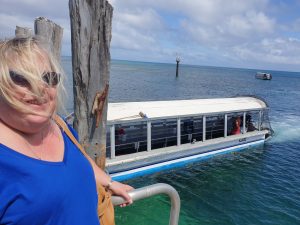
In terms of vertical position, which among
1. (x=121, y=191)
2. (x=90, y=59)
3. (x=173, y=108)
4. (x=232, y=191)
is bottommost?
(x=232, y=191)

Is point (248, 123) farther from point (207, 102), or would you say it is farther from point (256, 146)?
point (207, 102)

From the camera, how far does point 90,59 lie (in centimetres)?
327

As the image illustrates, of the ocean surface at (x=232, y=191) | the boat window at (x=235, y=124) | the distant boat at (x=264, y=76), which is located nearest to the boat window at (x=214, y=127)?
the boat window at (x=235, y=124)

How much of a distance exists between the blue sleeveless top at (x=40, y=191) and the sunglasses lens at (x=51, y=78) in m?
0.36

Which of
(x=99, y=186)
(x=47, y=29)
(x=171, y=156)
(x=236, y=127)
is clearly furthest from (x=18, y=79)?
(x=236, y=127)

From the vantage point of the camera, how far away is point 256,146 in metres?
18.6

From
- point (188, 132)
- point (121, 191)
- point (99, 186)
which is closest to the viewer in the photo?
point (99, 186)

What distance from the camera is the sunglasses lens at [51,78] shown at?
150 cm

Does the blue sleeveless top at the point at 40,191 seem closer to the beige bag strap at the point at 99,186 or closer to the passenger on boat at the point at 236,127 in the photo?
the beige bag strap at the point at 99,186

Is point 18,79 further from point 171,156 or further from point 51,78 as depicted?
point 171,156

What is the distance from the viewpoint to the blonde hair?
1.39m

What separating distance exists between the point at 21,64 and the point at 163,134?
14457 mm

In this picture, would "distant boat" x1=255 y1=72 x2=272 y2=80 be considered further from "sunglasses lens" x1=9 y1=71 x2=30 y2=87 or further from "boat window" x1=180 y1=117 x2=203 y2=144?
"sunglasses lens" x1=9 y1=71 x2=30 y2=87

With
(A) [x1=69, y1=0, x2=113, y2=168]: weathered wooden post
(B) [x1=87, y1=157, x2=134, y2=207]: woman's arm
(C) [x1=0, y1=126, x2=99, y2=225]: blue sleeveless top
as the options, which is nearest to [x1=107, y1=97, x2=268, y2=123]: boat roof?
(A) [x1=69, y1=0, x2=113, y2=168]: weathered wooden post
